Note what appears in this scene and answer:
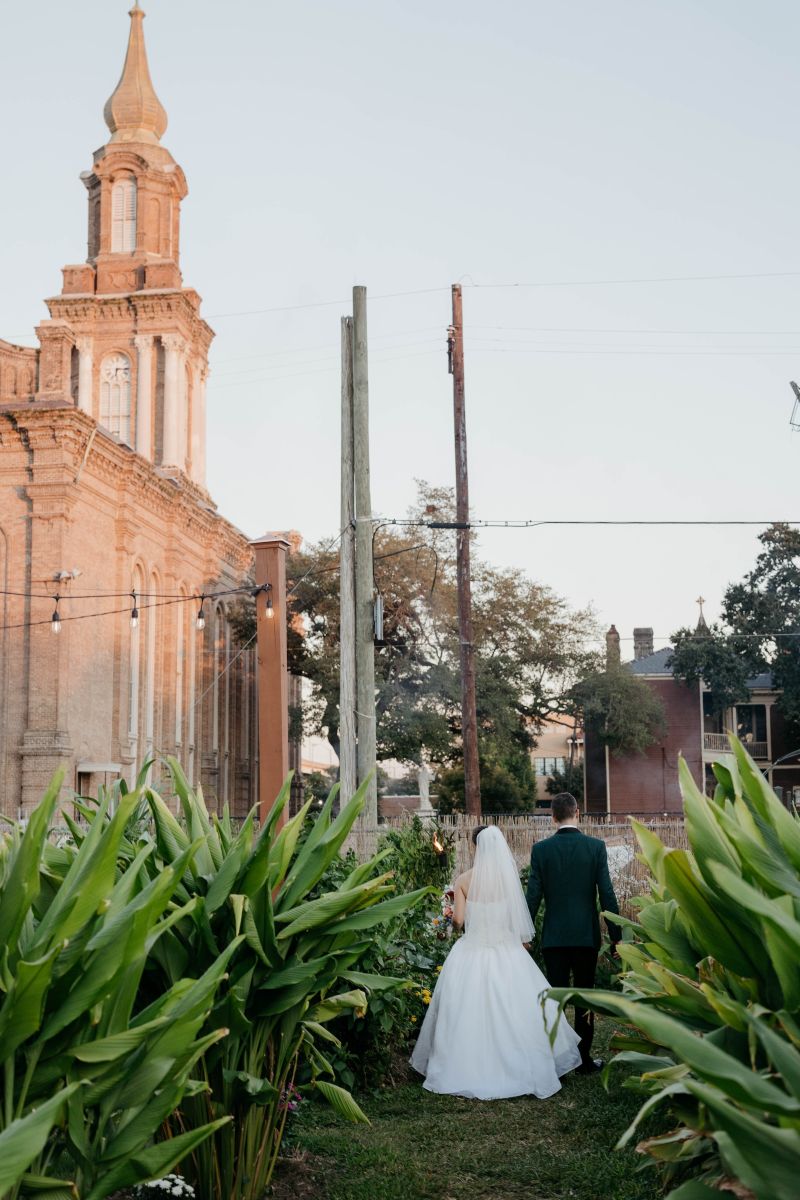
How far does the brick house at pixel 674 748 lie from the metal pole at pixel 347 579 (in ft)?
106

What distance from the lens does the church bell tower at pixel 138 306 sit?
43.1 metres

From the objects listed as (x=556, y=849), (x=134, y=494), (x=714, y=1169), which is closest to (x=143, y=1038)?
(x=714, y=1169)

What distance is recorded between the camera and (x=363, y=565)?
14680 mm

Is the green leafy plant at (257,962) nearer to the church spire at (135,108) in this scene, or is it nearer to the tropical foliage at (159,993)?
the tropical foliage at (159,993)

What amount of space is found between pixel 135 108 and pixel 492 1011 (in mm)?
43734

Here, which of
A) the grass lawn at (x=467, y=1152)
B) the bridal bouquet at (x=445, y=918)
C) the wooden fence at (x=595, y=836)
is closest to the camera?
the grass lawn at (x=467, y=1152)

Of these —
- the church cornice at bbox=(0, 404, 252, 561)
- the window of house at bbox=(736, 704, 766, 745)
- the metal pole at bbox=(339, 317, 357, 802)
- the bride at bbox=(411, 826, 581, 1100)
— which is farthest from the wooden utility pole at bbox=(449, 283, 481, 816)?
the window of house at bbox=(736, 704, 766, 745)

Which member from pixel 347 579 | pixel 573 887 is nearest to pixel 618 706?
pixel 347 579

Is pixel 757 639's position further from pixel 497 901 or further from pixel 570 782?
pixel 497 901

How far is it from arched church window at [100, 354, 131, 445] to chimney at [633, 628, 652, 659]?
90.4 ft

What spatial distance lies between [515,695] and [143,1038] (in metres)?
39.9

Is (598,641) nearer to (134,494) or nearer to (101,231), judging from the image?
(134,494)

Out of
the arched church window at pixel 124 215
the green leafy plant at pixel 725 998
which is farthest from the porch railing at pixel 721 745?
the green leafy plant at pixel 725 998

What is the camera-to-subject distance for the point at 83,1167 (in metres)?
3.12
